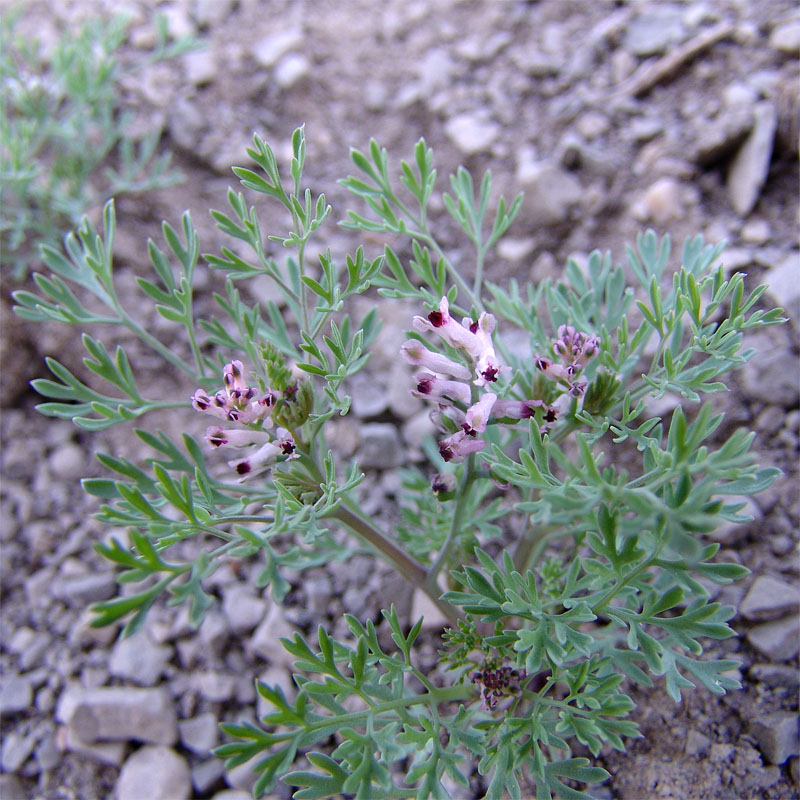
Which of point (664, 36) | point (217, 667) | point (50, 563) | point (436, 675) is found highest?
point (664, 36)

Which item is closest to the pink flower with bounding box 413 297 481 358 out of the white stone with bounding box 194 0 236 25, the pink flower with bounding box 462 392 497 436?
the pink flower with bounding box 462 392 497 436

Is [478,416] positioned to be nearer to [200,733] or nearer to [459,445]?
[459,445]

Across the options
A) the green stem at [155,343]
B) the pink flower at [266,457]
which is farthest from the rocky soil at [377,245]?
the green stem at [155,343]

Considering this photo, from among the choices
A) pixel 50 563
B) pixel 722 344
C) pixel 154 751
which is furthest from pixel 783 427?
pixel 50 563

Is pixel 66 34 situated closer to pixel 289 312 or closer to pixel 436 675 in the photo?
pixel 289 312

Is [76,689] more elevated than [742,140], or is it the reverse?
[742,140]

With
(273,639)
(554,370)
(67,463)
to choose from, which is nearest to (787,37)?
(554,370)
